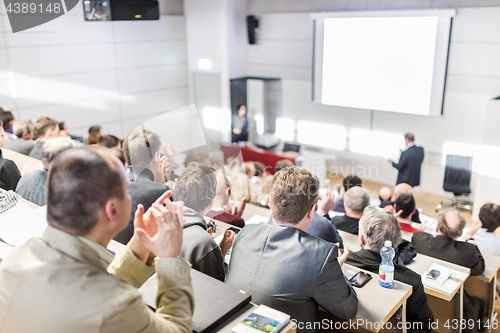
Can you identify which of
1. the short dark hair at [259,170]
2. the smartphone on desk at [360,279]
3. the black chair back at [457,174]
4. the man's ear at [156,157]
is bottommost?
the black chair back at [457,174]

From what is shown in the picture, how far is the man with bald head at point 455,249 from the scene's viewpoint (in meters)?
3.15

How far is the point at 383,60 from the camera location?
280 inches

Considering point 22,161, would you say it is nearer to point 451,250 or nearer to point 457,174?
point 451,250

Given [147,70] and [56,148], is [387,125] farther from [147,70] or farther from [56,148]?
[56,148]

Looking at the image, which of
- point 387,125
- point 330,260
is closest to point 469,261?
point 330,260

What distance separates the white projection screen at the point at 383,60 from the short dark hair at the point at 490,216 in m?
3.22

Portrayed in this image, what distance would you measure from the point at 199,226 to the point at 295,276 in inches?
24.0

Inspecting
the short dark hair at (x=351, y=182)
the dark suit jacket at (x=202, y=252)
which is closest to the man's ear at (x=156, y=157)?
the dark suit jacket at (x=202, y=252)

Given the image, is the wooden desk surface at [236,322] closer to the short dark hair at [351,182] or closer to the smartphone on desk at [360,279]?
the smartphone on desk at [360,279]

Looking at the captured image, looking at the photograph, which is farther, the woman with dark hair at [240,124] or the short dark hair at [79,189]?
the woman with dark hair at [240,124]

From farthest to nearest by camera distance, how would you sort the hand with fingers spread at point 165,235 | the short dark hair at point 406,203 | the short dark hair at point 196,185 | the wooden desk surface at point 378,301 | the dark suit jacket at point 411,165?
the dark suit jacket at point 411,165 < the short dark hair at point 406,203 < the short dark hair at point 196,185 < the wooden desk surface at point 378,301 < the hand with fingers spread at point 165,235

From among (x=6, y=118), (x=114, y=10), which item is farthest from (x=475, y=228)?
(x=114, y=10)

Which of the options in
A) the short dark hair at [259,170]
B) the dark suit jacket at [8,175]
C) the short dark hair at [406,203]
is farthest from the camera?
the short dark hair at [259,170]

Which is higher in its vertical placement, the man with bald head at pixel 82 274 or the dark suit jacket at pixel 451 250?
the man with bald head at pixel 82 274
